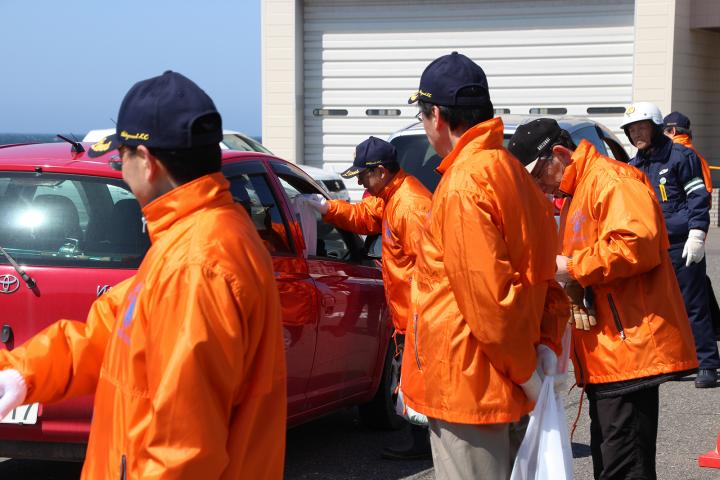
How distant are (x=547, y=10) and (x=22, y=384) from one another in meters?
15.3

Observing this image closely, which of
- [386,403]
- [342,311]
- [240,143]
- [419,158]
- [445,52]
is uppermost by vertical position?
[445,52]

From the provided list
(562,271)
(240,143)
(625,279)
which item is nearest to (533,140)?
(562,271)

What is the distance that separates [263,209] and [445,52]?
12.2m

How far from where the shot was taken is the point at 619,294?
14.0 feet

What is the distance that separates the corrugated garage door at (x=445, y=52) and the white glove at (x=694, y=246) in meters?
8.92

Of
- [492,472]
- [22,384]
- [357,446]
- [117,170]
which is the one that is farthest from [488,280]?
[357,446]

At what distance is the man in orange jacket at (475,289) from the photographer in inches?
128

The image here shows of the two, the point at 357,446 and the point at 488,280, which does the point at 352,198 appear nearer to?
the point at 357,446

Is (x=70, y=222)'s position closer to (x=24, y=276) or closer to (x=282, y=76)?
(x=24, y=276)

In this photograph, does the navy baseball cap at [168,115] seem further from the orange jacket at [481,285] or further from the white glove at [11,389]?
the orange jacket at [481,285]

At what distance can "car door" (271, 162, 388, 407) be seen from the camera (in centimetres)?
580

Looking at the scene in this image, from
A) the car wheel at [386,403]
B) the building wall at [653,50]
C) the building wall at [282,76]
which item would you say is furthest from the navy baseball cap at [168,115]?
the building wall at [282,76]

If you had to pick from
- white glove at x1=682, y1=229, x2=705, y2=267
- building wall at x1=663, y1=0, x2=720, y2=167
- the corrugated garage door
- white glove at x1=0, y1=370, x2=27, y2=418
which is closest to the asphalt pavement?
white glove at x1=682, y1=229, x2=705, y2=267

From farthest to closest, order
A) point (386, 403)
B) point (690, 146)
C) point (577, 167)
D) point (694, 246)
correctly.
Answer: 1. point (690, 146)
2. point (694, 246)
3. point (386, 403)
4. point (577, 167)
